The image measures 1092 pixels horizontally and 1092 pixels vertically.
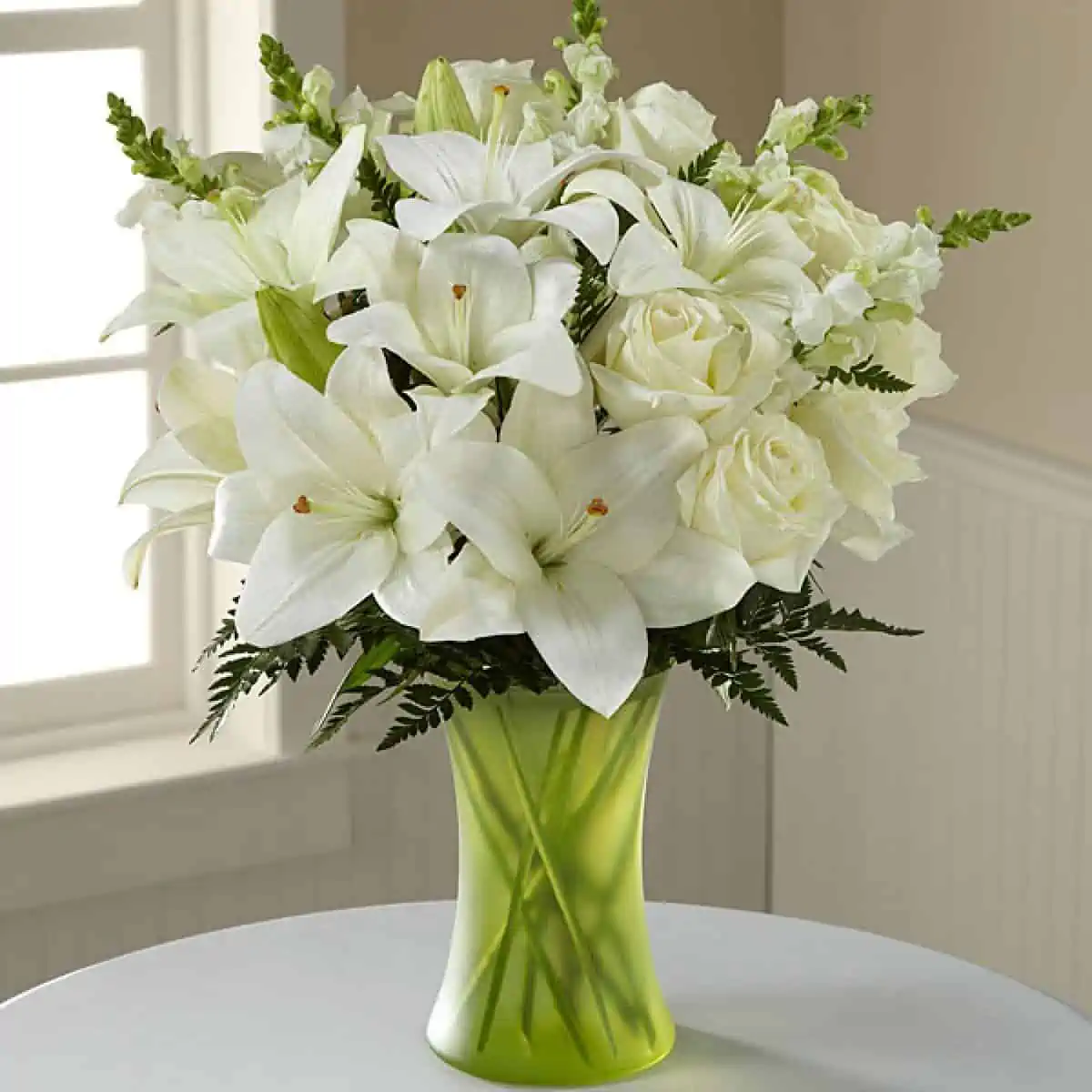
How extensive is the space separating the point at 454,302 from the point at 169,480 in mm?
219

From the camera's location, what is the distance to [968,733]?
2.51 m

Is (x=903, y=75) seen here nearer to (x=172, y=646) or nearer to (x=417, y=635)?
(x=172, y=646)

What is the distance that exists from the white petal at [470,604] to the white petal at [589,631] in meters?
0.01

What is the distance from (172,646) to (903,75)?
1.07 meters

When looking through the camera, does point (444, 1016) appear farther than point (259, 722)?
No

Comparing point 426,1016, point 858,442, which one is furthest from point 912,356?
point 426,1016

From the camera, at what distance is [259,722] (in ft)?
8.06

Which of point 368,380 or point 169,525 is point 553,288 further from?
point 169,525

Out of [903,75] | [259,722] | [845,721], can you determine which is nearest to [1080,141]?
[903,75]

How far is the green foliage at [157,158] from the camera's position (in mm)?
1211

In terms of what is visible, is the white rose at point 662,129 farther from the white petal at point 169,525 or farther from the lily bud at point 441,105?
the white petal at point 169,525

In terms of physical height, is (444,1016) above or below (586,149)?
below

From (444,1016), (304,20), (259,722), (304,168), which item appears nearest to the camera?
(304,168)

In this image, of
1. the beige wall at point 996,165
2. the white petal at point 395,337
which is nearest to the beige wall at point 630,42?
the beige wall at point 996,165
